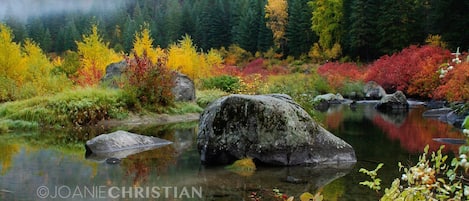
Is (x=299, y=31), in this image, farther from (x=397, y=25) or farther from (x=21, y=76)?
(x=21, y=76)

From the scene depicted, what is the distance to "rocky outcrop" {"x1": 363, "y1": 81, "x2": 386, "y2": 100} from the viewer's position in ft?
101

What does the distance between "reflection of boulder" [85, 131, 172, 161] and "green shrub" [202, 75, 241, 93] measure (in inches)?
570

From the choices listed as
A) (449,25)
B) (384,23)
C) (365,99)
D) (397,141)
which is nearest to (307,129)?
(397,141)

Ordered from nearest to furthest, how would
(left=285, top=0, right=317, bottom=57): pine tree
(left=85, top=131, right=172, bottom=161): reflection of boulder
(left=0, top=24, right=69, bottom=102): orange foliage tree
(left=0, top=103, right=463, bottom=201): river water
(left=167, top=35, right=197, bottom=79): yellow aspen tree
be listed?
(left=0, top=103, right=463, bottom=201): river water
(left=85, top=131, right=172, bottom=161): reflection of boulder
(left=0, top=24, right=69, bottom=102): orange foliage tree
(left=167, top=35, right=197, bottom=79): yellow aspen tree
(left=285, top=0, right=317, bottom=57): pine tree

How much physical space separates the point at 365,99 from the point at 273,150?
23394 mm

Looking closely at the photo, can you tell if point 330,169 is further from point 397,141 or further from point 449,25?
point 449,25

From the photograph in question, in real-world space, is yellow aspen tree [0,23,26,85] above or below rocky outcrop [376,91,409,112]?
above

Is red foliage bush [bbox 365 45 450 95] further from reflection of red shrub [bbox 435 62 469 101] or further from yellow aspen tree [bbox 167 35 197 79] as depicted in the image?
yellow aspen tree [bbox 167 35 197 79]

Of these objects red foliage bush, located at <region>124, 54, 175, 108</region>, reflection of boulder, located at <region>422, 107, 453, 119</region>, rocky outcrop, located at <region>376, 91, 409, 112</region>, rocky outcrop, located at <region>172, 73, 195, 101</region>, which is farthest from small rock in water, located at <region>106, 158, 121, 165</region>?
rocky outcrop, located at <region>376, 91, 409, 112</region>

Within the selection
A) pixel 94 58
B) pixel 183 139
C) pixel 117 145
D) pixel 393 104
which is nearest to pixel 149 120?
pixel 183 139

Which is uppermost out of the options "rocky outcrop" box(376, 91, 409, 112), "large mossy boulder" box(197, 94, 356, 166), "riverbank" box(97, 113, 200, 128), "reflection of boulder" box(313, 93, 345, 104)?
"large mossy boulder" box(197, 94, 356, 166)

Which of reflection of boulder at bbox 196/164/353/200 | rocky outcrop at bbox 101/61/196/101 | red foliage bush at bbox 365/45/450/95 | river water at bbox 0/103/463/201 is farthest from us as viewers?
red foliage bush at bbox 365/45/450/95

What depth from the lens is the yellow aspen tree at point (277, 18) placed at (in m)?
57.3

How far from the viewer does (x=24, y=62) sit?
78.9 feet
